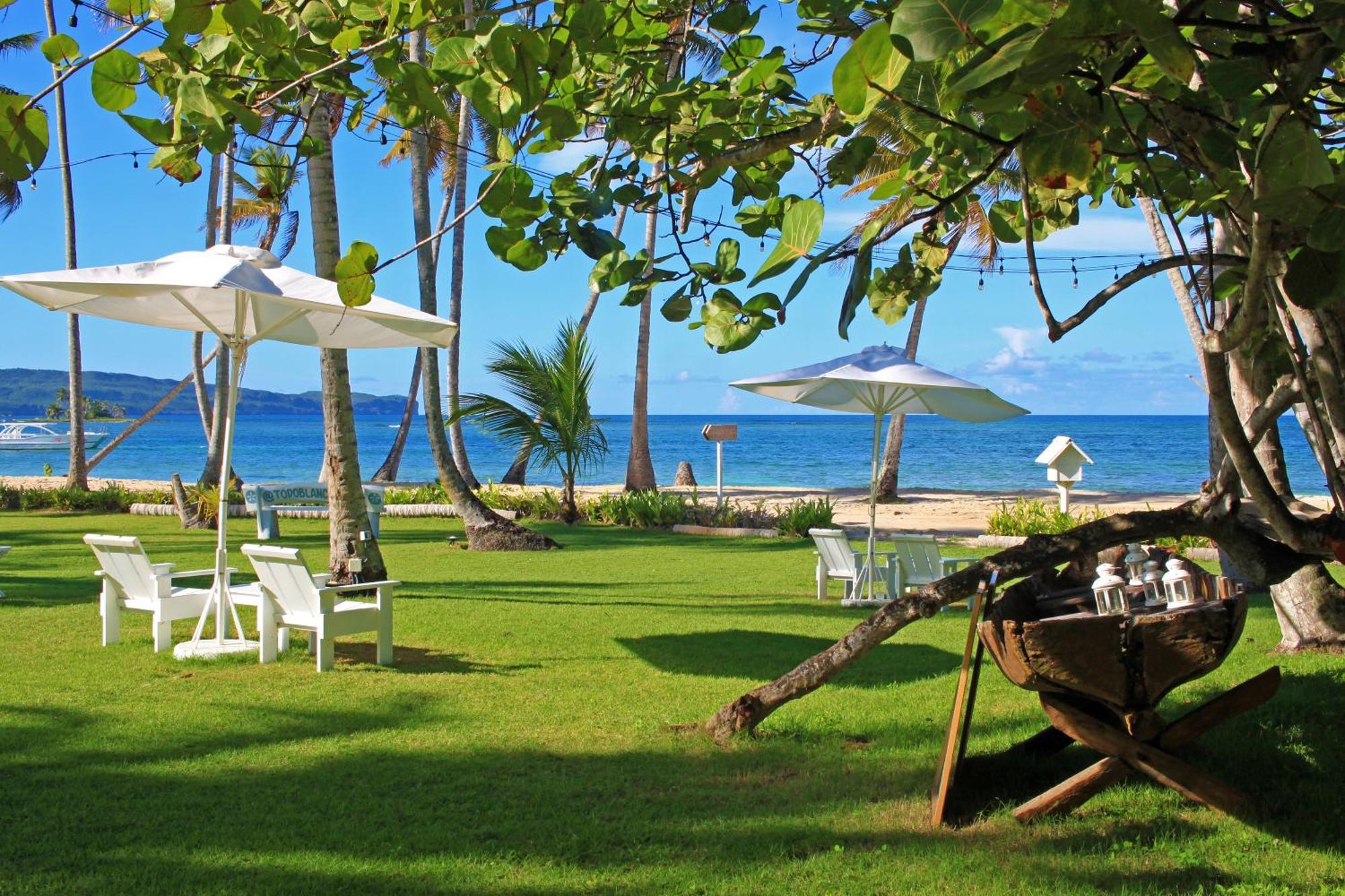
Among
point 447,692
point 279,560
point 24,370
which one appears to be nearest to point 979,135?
point 447,692

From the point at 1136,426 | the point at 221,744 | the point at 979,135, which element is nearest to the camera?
the point at 979,135

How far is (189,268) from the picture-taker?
20.5 ft

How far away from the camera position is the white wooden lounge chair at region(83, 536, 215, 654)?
21.9ft

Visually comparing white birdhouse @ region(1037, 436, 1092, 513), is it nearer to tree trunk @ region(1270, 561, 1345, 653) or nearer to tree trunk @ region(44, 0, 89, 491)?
tree trunk @ region(1270, 561, 1345, 653)

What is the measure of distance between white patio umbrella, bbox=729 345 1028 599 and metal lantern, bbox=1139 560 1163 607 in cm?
499

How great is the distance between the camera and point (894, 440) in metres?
21.3

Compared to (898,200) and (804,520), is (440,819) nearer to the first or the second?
(898,200)

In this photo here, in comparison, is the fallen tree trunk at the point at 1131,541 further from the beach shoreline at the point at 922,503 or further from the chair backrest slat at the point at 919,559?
the beach shoreline at the point at 922,503

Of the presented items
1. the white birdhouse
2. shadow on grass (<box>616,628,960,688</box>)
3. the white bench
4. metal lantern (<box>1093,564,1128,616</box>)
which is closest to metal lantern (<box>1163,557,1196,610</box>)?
metal lantern (<box>1093,564,1128,616</box>)

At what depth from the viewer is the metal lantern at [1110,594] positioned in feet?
12.3

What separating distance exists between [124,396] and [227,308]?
123541 mm

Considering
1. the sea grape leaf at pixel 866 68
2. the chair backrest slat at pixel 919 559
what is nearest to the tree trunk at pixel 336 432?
the chair backrest slat at pixel 919 559

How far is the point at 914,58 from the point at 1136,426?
10415 cm

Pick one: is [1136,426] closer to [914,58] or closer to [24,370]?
[914,58]
